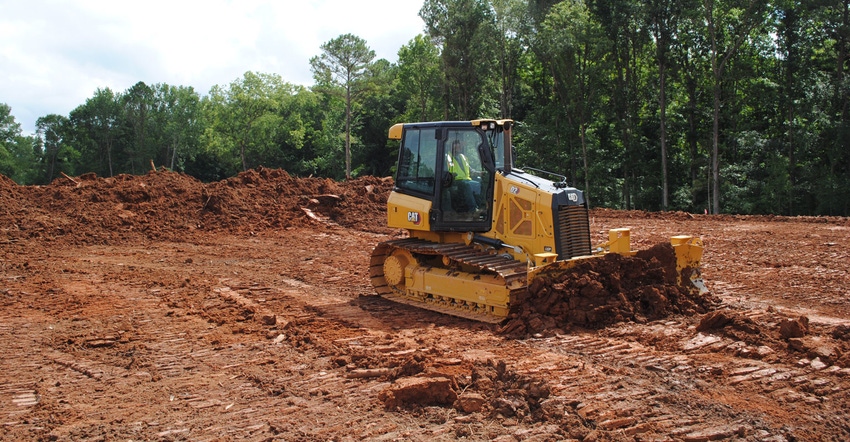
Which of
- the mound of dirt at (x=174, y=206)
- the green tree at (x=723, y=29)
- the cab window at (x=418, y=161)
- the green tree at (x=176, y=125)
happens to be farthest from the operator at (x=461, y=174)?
the green tree at (x=176, y=125)

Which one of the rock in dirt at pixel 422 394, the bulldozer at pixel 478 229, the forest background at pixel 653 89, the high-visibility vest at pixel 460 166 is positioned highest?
the forest background at pixel 653 89

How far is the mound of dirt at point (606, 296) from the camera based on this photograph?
25.3ft

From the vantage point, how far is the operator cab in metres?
9.16

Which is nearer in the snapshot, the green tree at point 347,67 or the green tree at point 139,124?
the green tree at point 347,67

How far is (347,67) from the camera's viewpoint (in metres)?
47.1

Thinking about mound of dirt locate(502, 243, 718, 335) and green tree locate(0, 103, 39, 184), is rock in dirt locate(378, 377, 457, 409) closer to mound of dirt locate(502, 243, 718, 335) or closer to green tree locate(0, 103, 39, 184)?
mound of dirt locate(502, 243, 718, 335)

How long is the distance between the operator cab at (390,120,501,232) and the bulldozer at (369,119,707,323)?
0.01m

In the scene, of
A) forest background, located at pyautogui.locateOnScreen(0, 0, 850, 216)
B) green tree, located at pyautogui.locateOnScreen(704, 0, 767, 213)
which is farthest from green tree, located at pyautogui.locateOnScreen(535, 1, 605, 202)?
green tree, located at pyautogui.locateOnScreen(704, 0, 767, 213)

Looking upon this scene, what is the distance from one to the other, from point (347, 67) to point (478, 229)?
3991cm

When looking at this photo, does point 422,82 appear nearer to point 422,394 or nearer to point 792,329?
point 792,329

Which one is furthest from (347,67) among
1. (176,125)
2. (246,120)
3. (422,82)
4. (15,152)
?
(15,152)

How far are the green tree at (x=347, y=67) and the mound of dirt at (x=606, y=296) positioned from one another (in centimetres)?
3857

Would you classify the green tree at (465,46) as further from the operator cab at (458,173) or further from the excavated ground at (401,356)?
the operator cab at (458,173)

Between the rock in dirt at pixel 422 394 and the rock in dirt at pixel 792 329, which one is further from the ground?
the rock in dirt at pixel 792 329
